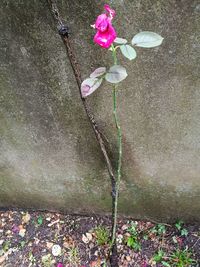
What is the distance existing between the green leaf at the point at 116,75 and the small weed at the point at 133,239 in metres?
1.29

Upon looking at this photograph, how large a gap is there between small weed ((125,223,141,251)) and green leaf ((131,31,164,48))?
1.40 meters

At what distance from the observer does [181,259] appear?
2027mm

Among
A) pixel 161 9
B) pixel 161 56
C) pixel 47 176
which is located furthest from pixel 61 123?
pixel 161 9

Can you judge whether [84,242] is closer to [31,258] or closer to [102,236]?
[102,236]

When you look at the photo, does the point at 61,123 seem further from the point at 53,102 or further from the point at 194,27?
the point at 194,27

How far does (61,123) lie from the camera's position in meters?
1.78

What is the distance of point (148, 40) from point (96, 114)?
1.93 feet

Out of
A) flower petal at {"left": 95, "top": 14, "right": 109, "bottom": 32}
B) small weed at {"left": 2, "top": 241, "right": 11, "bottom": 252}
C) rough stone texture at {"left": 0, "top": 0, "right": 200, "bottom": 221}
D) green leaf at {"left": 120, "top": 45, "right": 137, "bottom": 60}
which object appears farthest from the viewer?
small weed at {"left": 2, "top": 241, "right": 11, "bottom": 252}

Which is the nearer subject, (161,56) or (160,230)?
(161,56)

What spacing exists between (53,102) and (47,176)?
0.63 m

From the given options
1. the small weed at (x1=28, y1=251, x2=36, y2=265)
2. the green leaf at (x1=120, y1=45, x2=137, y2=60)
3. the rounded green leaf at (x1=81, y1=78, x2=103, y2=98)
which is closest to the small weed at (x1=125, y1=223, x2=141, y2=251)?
the small weed at (x1=28, y1=251, x2=36, y2=265)

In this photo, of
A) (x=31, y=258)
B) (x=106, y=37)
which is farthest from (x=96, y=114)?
(x=31, y=258)

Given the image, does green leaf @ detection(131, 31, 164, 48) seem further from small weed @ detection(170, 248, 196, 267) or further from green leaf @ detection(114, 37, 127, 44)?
small weed @ detection(170, 248, 196, 267)

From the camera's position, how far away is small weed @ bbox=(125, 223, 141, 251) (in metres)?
2.13
